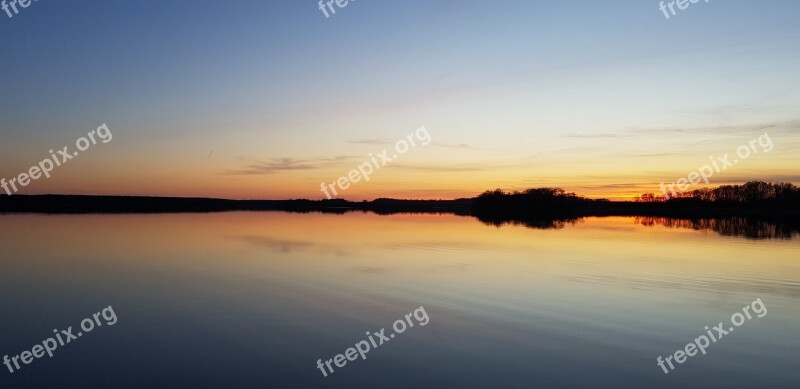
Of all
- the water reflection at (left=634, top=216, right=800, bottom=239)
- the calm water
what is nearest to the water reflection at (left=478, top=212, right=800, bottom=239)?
the water reflection at (left=634, top=216, right=800, bottom=239)

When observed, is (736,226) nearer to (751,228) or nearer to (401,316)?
(751,228)

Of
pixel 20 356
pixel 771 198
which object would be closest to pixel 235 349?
pixel 20 356

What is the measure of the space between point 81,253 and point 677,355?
22539mm

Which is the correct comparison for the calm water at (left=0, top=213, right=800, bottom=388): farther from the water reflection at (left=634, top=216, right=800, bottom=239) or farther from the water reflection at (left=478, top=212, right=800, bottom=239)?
the water reflection at (left=478, top=212, right=800, bottom=239)

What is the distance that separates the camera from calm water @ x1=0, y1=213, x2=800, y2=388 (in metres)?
7.46

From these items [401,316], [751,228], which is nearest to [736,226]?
[751,228]

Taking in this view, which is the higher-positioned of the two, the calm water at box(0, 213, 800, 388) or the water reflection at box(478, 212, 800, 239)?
the calm water at box(0, 213, 800, 388)

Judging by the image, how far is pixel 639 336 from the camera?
941 cm

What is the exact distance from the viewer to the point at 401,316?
10969 mm

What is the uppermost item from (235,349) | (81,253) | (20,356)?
(81,253)

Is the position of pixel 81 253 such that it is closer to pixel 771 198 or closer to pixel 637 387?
pixel 637 387

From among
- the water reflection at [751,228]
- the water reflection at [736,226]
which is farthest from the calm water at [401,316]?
the water reflection at [736,226]

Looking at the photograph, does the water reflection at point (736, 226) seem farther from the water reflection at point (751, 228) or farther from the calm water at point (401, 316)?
the calm water at point (401, 316)

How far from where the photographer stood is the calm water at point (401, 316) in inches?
294
